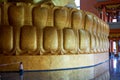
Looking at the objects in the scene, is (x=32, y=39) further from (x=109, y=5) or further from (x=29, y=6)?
(x=109, y=5)

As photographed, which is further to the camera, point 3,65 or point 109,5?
point 109,5

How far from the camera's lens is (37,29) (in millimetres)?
2668

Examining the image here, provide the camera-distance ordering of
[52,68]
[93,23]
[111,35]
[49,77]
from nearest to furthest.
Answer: [49,77], [52,68], [93,23], [111,35]

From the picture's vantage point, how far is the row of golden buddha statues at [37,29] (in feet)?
8.55

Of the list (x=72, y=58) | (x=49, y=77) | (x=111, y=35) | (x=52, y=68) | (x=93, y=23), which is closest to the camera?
(x=49, y=77)

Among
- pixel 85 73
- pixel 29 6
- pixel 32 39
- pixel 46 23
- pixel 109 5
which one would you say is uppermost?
pixel 109 5

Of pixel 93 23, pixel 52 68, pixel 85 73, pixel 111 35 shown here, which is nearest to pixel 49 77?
pixel 52 68

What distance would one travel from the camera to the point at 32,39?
104 inches

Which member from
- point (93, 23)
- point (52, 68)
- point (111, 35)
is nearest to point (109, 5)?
point (111, 35)

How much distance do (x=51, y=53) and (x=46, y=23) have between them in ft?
1.15

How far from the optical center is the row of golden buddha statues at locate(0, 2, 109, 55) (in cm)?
261

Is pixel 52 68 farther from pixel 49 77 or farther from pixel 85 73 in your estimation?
pixel 85 73

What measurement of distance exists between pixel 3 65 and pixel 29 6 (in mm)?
722

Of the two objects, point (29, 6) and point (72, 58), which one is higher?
point (29, 6)
